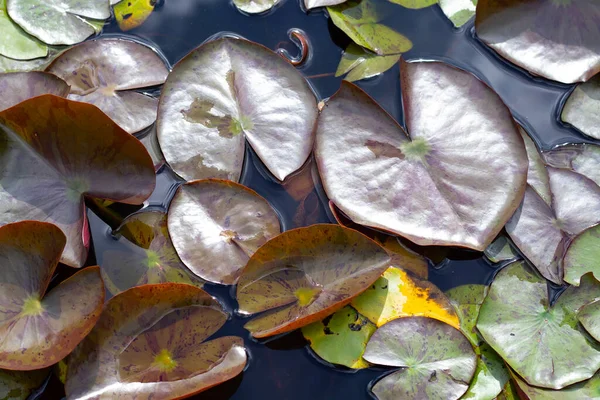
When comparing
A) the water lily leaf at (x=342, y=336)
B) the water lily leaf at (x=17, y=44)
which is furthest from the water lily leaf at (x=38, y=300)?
the water lily leaf at (x=17, y=44)

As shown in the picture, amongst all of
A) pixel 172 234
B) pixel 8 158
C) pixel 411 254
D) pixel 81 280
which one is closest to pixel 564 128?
pixel 411 254

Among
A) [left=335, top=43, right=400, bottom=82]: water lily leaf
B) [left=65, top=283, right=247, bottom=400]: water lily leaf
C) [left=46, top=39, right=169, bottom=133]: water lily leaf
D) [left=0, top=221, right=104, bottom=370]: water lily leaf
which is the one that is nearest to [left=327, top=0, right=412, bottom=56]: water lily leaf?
[left=335, top=43, right=400, bottom=82]: water lily leaf

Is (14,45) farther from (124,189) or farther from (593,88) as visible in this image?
(593,88)

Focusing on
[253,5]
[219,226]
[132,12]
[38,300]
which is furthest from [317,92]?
[38,300]

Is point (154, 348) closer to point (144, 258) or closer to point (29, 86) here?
point (144, 258)

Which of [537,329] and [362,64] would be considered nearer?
[537,329]

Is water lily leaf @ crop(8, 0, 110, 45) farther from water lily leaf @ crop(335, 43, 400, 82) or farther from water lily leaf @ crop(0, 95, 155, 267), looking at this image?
water lily leaf @ crop(335, 43, 400, 82)
